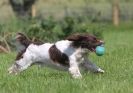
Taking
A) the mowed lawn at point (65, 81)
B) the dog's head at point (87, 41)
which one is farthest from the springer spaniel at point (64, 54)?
the mowed lawn at point (65, 81)

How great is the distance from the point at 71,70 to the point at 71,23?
11.2 m

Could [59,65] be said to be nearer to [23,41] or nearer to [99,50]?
[99,50]

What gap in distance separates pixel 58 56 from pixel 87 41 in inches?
19.7

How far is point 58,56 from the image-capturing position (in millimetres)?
8305

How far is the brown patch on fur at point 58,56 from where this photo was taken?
8.28 m

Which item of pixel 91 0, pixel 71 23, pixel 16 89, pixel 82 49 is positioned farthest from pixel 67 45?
pixel 91 0

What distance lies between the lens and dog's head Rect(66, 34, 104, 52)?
8.15 metres

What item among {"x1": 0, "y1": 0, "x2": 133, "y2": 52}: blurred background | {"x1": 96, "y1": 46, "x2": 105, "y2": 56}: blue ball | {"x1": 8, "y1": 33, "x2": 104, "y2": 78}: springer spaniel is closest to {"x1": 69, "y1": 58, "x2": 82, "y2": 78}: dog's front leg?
{"x1": 8, "y1": 33, "x2": 104, "y2": 78}: springer spaniel

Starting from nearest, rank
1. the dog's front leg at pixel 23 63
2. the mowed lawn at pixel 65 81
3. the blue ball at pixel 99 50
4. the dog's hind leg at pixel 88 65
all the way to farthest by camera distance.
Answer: the mowed lawn at pixel 65 81 < the blue ball at pixel 99 50 < the dog's hind leg at pixel 88 65 < the dog's front leg at pixel 23 63

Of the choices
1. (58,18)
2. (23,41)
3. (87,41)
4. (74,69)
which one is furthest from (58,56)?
(58,18)

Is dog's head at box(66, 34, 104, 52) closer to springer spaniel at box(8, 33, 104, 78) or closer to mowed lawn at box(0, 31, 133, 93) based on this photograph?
springer spaniel at box(8, 33, 104, 78)

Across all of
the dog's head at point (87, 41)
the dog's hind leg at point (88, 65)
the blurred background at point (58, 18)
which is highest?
the dog's head at point (87, 41)

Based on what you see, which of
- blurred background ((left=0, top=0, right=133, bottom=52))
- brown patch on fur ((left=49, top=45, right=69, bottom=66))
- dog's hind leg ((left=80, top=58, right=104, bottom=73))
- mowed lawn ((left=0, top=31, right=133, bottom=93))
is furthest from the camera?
blurred background ((left=0, top=0, right=133, bottom=52))

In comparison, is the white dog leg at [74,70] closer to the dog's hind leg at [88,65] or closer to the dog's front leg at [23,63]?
the dog's hind leg at [88,65]
